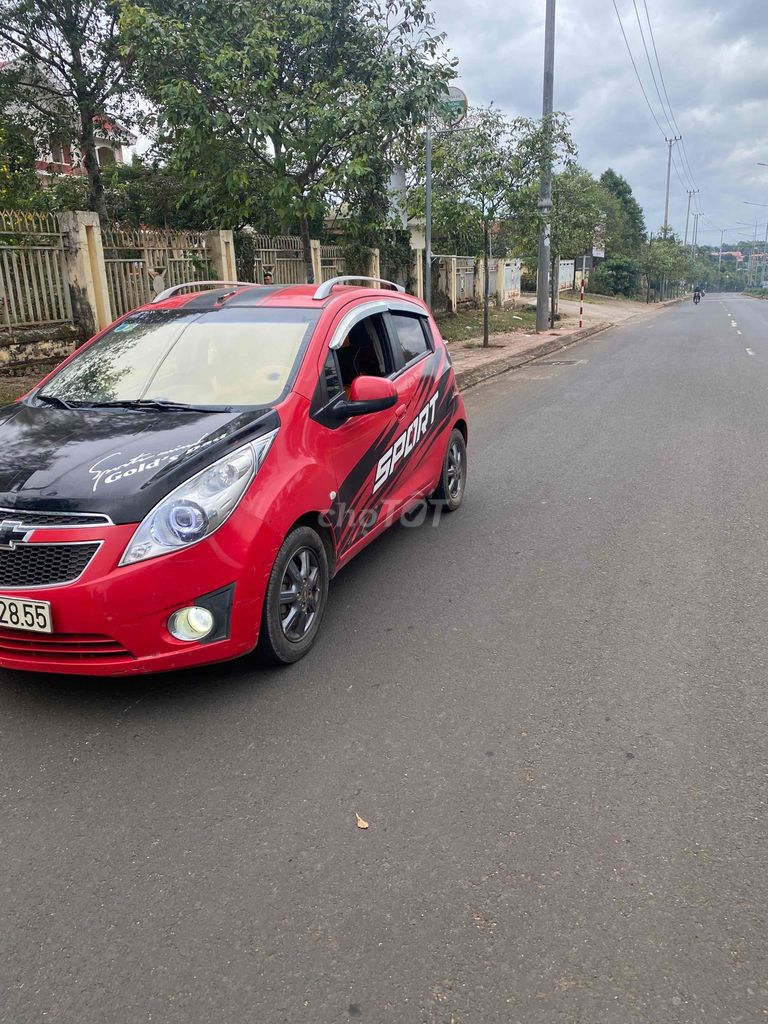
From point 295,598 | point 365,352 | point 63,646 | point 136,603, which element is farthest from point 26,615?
point 365,352

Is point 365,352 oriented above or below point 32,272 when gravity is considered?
below

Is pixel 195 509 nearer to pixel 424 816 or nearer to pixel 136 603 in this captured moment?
pixel 136 603

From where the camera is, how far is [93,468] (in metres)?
3.26

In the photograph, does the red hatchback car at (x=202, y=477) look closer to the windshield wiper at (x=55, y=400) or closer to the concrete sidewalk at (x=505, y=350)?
the windshield wiper at (x=55, y=400)

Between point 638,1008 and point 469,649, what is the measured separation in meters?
2.00

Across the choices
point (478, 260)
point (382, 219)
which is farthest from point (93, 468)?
point (478, 260)

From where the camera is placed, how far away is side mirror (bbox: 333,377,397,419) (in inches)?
160

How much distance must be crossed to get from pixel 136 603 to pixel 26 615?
431 millimetres

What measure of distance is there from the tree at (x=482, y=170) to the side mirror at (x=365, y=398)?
43.9 feet

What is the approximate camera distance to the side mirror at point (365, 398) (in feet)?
13.4

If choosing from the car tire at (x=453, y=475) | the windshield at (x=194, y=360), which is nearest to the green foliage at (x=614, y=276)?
the car tire at (x=453, y=475)

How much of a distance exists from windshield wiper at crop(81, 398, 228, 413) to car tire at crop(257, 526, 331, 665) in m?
0.78

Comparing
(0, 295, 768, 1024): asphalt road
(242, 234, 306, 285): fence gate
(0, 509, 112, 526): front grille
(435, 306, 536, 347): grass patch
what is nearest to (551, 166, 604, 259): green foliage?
(435, 306, 536, 347): grass patch

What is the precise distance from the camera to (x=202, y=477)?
3.26 meters
